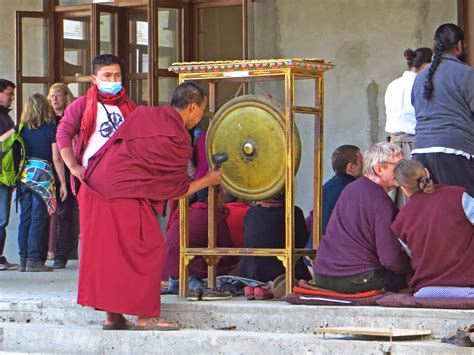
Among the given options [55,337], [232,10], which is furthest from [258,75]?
[232,10]

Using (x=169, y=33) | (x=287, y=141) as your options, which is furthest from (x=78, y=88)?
(x=287, y=141)

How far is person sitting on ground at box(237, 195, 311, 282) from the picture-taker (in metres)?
7.97

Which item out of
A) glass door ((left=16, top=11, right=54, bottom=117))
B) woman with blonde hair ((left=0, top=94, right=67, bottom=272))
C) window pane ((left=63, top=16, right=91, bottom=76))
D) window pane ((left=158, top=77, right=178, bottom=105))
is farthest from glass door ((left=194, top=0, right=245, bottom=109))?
woman with blonde hair ((left=0, top=94, right=67, bottom=272))

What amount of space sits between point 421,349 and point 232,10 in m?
5.33

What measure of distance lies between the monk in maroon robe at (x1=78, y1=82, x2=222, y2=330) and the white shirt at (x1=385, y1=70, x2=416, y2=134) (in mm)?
1805

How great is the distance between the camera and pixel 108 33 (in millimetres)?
11531

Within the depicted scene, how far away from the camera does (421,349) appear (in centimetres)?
644

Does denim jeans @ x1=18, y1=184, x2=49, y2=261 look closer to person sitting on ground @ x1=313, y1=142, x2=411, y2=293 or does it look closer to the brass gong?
the brass gong

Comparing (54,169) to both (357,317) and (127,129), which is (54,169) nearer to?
(127,129)

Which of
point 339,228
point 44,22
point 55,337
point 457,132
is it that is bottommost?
point 55,337

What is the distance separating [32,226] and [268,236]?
9.24ft

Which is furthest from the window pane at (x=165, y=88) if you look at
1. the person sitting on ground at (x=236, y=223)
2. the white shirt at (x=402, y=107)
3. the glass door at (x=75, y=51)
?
the white shirt at (x=402, y=107)

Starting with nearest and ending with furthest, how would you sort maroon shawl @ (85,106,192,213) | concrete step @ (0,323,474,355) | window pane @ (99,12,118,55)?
concrete step @ (0,323,474,355) → maroon shawl @ (85,106,192,213) → window pane @ (99,12,118,55)

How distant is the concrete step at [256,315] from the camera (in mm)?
6777
